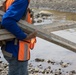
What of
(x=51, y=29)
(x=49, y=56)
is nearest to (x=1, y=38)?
(x=51, y=29)

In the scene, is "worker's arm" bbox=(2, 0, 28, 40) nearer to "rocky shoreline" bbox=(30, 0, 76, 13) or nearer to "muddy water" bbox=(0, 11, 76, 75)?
"muddy water" bbox=(0, 11, 76, 75)

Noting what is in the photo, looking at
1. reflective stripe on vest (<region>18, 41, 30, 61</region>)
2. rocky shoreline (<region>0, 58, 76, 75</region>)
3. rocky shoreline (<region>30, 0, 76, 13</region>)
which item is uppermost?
reflective stripe on vest (<region>18, 41, 30, 61</region>)

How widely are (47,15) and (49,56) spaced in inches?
432

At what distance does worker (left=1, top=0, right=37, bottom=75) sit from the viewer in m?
4.10

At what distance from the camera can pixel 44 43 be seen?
12.3m

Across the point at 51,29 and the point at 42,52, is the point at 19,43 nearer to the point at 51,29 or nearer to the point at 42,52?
the point at 51,29

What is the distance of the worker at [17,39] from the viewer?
13.4 feet

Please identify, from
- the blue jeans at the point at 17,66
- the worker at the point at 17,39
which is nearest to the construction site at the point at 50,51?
the worker at the point at 17,39

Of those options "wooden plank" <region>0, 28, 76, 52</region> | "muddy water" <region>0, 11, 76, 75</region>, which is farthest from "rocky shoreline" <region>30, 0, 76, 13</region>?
"wooden plank" <region>0, 28, 76, 52</region>

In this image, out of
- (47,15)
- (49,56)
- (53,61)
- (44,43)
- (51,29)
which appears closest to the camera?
(51,29)

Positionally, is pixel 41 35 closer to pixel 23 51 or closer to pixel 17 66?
pixel 23 51

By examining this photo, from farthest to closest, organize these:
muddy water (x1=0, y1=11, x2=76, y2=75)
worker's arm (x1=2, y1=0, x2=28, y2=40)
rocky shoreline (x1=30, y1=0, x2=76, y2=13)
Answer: rocky shoreline (x1=30, y1=0, x2=76, y2=13) → muddy water (x1=0, y1=11, x2=76, y2=75) → worker's arm (x1=2, y1=0, x2=28, y2=40)

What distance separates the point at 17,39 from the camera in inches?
168

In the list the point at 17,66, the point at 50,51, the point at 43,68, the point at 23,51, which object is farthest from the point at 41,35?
the point at 50,51
